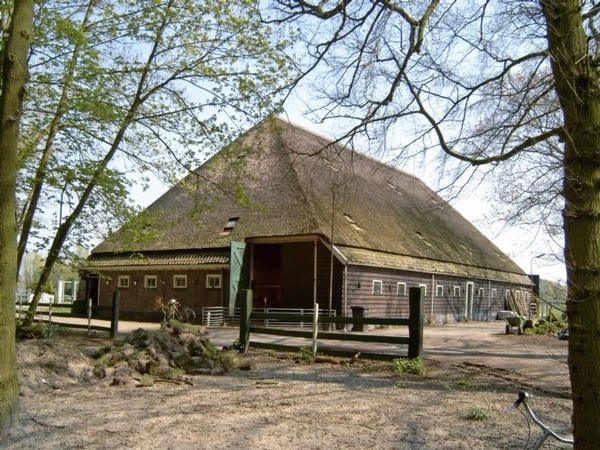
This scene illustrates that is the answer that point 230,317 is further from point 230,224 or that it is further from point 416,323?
point 416,323

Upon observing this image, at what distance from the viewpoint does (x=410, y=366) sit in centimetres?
1020

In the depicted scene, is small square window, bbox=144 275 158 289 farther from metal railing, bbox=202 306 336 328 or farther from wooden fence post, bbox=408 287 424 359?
wooden fence post, bbox=408 287 424 359

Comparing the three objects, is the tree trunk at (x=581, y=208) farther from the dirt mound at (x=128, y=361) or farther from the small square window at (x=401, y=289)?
the small square window at (x=401, y=289)

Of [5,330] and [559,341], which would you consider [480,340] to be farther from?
[5,330]

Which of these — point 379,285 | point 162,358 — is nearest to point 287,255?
point 379,285

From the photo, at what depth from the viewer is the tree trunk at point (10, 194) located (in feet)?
19.3

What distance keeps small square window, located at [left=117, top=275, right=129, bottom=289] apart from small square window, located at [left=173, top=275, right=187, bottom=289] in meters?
3.52

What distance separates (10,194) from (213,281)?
19.0 metres

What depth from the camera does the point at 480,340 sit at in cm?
1895

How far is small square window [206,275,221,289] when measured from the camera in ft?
81.2

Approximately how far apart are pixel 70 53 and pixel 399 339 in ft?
31.7

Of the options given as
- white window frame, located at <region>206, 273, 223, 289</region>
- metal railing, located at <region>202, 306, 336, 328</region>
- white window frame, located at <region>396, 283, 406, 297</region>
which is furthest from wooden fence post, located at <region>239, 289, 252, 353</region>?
white window frame, located at <region>396, 283, 406, 297</region>

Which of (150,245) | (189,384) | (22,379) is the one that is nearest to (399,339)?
(189,384)

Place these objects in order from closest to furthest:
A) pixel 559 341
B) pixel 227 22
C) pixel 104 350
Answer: pixel 104 350
pixel 227 22
pixel 559 341
